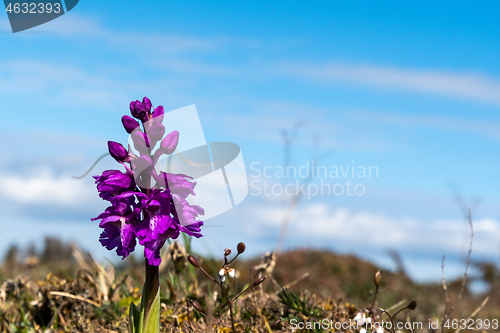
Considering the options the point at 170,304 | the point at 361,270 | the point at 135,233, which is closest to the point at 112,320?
the point at 170,304

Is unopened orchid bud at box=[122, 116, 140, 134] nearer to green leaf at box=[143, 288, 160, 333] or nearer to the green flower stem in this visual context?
the green flower stem

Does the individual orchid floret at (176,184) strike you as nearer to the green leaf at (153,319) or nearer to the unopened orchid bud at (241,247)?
the unopened orchid bud at (241,247)

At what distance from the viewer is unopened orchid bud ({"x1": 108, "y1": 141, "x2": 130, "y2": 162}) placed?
3.28 metres

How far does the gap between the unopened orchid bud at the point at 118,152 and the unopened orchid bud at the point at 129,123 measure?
0.16m

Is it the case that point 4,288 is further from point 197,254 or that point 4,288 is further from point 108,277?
point 197,254

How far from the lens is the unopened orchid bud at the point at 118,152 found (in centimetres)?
328

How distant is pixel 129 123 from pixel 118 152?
9.2 inches

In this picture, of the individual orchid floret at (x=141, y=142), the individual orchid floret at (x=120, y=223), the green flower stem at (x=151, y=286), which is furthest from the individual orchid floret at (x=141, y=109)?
the green flower stem at (x=151, y=286)

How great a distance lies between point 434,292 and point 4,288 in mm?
17166

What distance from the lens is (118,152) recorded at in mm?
3291

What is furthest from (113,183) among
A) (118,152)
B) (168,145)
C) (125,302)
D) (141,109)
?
(125,302)

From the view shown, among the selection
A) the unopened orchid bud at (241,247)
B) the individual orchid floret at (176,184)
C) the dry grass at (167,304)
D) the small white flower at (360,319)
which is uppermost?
the individual orchid floret at (176,184)

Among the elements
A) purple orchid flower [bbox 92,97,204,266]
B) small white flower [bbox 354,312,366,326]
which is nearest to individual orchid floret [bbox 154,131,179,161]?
purple orchid flower [bbox 92,97,204,266]

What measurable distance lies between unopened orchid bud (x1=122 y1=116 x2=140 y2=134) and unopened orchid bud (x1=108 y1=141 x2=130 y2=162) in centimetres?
16
